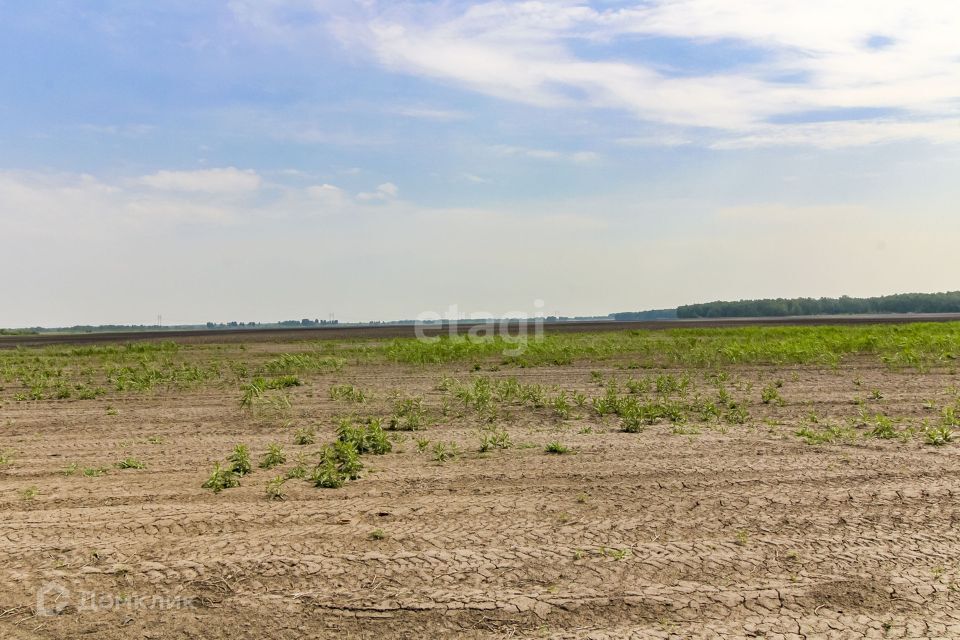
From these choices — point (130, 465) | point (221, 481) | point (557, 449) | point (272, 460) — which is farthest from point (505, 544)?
point (130, 465)

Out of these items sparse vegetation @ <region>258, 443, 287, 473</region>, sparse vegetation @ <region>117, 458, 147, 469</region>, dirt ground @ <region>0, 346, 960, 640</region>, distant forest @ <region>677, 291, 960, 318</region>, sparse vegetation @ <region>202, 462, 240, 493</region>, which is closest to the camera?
dirt ground @ <region>0, 346, 960, 640</region>

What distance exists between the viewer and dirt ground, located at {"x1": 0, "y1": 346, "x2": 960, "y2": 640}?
4.70 metres

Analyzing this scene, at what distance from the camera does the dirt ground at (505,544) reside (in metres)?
4.70

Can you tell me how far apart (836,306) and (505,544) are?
198137 mm

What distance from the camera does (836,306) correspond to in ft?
594

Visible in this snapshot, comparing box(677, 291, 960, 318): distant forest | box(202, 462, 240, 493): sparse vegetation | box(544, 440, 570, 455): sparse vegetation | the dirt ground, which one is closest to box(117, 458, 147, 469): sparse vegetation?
the dirt ground

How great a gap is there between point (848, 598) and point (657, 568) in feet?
4.32

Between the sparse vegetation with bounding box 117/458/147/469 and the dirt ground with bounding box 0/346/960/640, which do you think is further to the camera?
the sparse vegetation with bounding box 117/458/147/469

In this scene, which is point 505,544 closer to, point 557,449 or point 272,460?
point 557,449

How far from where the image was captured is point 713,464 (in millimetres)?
8734

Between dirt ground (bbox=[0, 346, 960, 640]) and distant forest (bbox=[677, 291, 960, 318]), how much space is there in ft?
541

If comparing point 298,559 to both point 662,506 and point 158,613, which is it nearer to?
point 158,613

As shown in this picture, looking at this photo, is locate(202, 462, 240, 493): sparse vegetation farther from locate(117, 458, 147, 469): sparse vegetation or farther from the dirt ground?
locate(117, 458, 147, 469): sparse vegetation

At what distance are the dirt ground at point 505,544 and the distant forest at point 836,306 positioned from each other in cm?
16477
